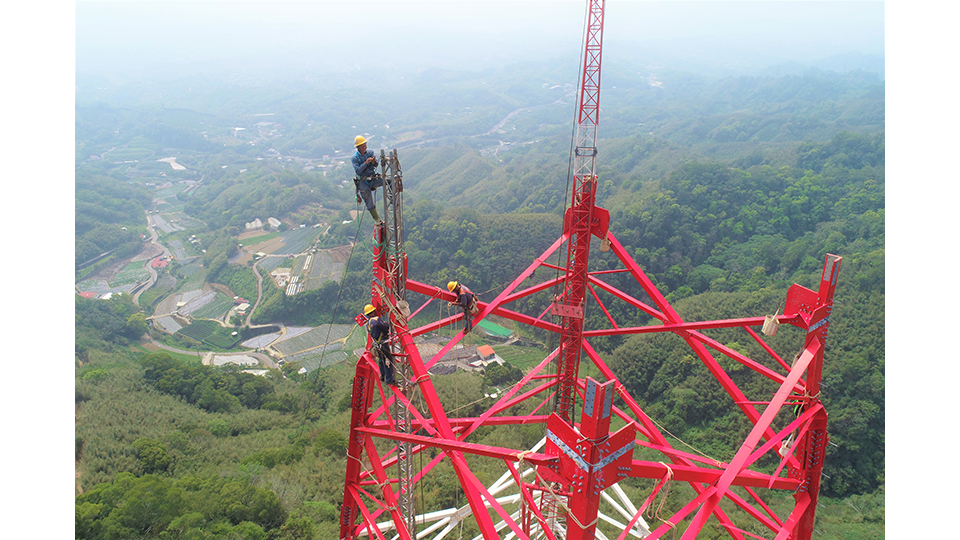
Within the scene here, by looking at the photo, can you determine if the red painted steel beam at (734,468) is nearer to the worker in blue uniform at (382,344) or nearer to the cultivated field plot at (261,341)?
the worker in blue uniform at (382,344)

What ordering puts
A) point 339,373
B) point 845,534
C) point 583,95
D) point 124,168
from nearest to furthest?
point 583,95 → point 845,534 → point 339,373 → point 124,168

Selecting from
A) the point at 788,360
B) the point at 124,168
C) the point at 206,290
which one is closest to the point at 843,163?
the point at 788,360

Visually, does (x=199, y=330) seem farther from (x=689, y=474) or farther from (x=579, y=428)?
Answer: (x=689, y=474)

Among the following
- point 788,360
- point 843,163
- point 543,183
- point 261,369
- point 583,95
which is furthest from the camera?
point 543,183

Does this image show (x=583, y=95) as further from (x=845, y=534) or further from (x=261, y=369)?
(x=261, y=369)

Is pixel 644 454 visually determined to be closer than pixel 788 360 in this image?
Yes

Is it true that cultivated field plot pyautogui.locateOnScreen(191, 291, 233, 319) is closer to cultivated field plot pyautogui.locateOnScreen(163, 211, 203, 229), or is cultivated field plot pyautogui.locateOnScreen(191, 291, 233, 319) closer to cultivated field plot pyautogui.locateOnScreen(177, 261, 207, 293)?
cultivated field plot pyautogui.locateOnScreen(177, 261, 207, 293)

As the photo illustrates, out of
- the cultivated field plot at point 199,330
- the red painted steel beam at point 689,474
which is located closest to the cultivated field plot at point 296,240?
the cultivated field plot at point 199,330
